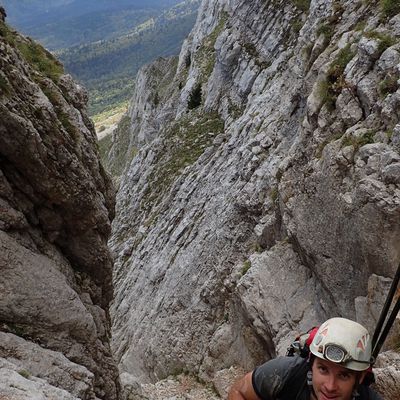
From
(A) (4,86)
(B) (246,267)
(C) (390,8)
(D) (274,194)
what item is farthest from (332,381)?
(D) (274,194)

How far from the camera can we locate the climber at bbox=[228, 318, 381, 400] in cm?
583

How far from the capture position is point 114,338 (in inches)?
1393

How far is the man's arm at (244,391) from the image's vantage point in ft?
20.8

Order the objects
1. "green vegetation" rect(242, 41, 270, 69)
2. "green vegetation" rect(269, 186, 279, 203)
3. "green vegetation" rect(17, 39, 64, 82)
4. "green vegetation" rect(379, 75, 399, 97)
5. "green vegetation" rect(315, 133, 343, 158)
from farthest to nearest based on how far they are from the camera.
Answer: "green vegetation" rect(242, 41, 270, 69)
"green vegetation" rect(269, 186, 279, 203)
"green vegetation" rect(315, 133, 343, 158)
"green vegetation" rect(17, 39, 64, 82)
"green vegetation" rect(379, 75, 399, 97)

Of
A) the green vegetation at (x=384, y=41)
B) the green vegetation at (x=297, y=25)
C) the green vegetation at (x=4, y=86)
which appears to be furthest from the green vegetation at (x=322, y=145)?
the green vegetation at (x=297, y=25)

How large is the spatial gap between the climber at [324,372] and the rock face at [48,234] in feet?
22.6

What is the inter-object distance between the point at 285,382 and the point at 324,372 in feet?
1.86

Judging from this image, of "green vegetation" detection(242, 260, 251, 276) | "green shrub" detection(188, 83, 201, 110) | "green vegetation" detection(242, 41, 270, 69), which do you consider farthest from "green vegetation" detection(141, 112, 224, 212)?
"green vegetation" detection(242, 260, 251, 276)

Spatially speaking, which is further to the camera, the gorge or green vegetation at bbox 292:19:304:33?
green vegetation at bbox 292:19:304:33

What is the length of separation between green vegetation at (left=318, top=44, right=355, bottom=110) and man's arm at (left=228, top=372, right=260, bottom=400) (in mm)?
15876

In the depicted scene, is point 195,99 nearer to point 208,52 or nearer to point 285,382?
point 208,52

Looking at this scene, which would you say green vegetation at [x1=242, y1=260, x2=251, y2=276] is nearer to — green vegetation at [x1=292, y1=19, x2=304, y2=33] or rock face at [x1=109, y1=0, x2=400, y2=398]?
rock face at [x1=109, y1=0, x2=400, y2=398]

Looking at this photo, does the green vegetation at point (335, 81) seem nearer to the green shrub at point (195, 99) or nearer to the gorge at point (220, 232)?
the gorge at point (220, 232)

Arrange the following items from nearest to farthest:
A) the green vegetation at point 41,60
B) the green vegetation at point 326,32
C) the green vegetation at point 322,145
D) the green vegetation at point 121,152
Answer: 1. the green vegetation at point 41,60
2. the green vegetation at point 322,145
3. the green vegetation at point 326,32
4. the green vegetation at point 121,152
